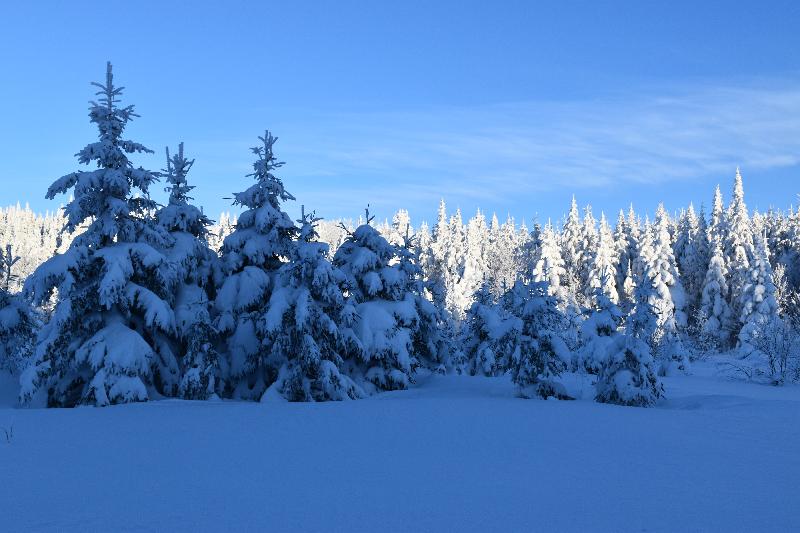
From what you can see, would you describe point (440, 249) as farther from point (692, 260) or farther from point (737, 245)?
point (737, 245)

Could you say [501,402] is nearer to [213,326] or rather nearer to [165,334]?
[213,326]

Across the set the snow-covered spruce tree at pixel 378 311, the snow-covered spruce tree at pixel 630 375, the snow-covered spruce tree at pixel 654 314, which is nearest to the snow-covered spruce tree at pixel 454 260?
the snow-covered spruce tree at pixel 654 314

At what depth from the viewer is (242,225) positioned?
68.9 ft

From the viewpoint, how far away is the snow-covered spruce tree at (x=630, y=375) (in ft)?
54.1

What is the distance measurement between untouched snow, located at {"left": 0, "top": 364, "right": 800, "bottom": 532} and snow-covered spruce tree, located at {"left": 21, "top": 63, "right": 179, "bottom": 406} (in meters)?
3.77

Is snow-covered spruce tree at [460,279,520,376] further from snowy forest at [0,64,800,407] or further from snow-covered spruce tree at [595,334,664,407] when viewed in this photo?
snow-covered spruce tree at [595,334,664,407]

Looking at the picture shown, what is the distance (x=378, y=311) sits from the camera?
72.3 feet

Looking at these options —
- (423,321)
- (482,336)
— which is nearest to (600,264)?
(482,336)

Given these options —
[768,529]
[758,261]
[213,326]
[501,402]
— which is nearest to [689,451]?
[768,529]

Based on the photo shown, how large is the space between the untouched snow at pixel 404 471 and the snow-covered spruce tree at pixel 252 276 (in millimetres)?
6675

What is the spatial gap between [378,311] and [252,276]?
4843 millimetres

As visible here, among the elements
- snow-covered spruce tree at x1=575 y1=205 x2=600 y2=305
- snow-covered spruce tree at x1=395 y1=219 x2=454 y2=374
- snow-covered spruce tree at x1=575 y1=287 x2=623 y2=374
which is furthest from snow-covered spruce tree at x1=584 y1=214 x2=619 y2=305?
snow-covered spruce tree at x1=575 y1=287 x2=623 y2=374

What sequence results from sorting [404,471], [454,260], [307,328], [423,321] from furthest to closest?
[454,260] → [423,321] → [307,328] → [404,471]

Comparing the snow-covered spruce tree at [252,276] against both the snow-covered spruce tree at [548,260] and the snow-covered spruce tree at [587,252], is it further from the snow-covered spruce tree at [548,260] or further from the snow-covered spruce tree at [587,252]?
the snow-covered spruce tree at [587,252]
